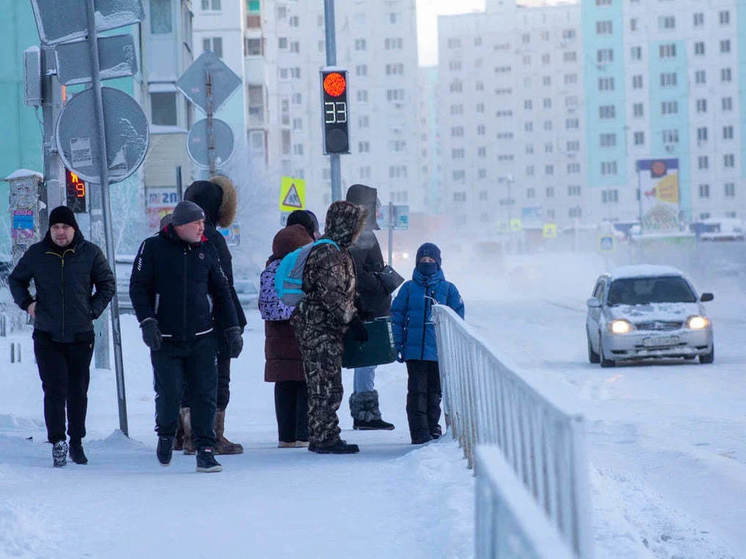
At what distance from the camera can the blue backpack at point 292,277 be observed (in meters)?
9.94

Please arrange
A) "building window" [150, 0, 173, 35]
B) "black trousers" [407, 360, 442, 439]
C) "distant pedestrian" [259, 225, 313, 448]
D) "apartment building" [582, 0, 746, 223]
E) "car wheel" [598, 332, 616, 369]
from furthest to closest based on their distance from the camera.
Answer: "apartment building" [582, 0, 746, 223] → "building window" [150, 0, 173, 35] → "car wheel" [598, 332, 616, 369] → "distant pedestrian" [259, 225, 313, 448] → "black trousers" [407, 360, 442, 439]

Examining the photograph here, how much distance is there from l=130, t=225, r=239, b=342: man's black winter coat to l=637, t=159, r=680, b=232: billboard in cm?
7223

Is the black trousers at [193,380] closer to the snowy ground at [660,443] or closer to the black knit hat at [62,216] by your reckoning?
the black knit hat at [62,216]

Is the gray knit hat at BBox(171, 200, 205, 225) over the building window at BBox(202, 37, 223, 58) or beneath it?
beneath

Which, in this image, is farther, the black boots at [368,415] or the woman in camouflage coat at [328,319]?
the black boots at [368,415]

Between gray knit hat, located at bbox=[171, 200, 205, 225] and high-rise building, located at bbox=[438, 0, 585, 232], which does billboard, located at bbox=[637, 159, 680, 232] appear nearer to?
gray knit hat, located at bbox=[171, 200, 205, 225]

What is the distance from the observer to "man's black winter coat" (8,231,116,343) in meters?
9.62

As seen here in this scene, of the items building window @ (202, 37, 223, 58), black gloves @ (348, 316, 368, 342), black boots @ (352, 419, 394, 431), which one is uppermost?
building window @ (202, 37, 223, 58)

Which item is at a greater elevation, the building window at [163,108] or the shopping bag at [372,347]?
the building window at [163,108]

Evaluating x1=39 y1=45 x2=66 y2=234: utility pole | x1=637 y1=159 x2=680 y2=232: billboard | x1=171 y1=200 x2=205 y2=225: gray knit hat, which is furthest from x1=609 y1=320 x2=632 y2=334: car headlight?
x1=637 y1=159 x2=680 y2=232: billboard

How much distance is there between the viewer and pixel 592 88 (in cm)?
15288

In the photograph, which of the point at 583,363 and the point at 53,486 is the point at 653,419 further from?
the point at 583,363

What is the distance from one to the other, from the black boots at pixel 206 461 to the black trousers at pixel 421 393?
189cm

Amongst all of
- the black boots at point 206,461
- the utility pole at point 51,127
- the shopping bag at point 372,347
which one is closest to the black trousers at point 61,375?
the black boots at point 206,461
